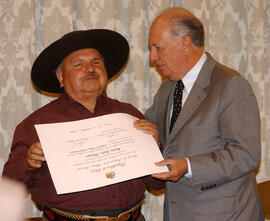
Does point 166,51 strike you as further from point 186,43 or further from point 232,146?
Result: point 232,146

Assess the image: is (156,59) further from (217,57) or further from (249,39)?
(249,39)

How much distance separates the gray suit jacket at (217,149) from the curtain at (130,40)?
114cm

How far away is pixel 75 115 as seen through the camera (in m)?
2.28

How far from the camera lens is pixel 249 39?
354 centimetres

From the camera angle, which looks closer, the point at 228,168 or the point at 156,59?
the point at 228,168

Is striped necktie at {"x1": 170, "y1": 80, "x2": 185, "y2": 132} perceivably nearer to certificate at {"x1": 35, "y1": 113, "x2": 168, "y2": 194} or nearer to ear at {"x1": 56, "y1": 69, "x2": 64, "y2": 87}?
certificate at {"x1": 35, "y1": 113, "x2": 168, "y2": 194}

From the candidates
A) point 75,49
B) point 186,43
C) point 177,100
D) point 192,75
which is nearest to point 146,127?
point 177,100

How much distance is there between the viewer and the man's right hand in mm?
1916

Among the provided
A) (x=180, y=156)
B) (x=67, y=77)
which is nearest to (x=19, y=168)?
(x=67, y=77)

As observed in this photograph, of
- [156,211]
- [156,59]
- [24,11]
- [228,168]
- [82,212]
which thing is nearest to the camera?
[228,168]

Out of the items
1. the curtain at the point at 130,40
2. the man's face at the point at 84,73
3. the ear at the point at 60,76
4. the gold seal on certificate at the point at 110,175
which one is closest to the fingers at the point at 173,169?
the gold seal on certificate at the point at 110,175

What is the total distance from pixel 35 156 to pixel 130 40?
1626mm

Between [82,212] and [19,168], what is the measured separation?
16.1 inches

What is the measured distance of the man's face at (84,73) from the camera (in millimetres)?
2275
